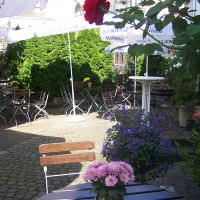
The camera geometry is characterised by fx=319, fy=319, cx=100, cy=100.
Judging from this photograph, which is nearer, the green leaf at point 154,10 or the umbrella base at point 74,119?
the green leaf at point 154,10

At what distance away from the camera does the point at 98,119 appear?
9.48m

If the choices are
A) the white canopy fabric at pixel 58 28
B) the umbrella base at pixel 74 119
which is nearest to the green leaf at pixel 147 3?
the white canopy fabric at pixel 58 28

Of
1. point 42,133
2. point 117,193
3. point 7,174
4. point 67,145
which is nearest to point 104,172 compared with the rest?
point 117,193

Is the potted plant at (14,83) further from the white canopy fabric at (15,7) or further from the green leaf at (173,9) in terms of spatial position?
the green leaf at (173,9)

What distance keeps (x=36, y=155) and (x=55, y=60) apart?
242 inches

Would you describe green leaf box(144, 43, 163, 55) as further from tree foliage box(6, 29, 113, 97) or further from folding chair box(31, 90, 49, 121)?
tree foliage box(6, 29, 113, 97)

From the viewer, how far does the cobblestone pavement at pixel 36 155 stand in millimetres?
4473

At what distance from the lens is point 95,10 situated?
1.25m

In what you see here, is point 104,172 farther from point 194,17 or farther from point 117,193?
point 194,17

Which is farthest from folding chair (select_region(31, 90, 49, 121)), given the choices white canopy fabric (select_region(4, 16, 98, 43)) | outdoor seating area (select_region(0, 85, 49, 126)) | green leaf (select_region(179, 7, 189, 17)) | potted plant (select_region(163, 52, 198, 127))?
green leaf (select_region(179, 7, 189, 17))

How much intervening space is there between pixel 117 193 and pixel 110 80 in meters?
11.2

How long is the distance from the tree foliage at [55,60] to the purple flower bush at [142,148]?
7353 millimetres

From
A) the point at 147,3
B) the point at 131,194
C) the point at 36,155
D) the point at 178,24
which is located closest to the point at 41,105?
the point at 36,155

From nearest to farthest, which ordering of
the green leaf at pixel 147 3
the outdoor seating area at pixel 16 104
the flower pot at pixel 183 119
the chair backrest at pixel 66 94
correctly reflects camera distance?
the green leaf at pixel 147 3 → the flower pot at pixel 183 119 → the outdoor seating area at pixel 16 104 → the chair backrest at pixel 66 94
